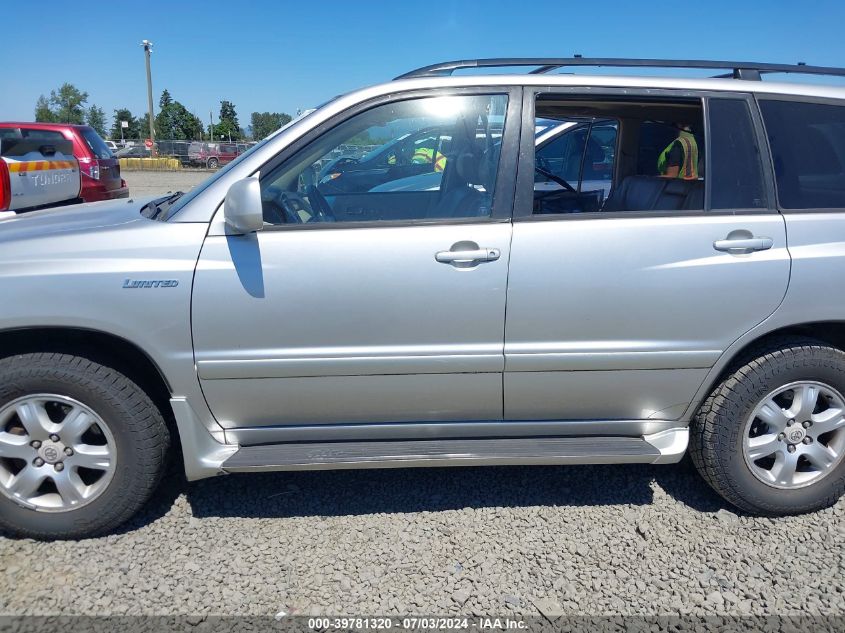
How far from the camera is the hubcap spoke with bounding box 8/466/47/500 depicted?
268 cm

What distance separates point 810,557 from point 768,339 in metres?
0.92

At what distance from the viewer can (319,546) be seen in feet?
9.11

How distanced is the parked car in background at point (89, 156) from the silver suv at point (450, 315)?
21.8 ft

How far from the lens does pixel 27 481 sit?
2.68 metres

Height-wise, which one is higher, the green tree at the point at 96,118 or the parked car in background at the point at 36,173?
the green tree at the point at 96,118

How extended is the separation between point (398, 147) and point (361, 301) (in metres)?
0.93

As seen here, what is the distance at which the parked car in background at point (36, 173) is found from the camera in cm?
688

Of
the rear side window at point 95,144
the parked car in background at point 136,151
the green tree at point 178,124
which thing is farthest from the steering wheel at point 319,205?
the green tree at point 178,124

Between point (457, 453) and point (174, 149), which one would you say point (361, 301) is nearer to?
point (457, 453)

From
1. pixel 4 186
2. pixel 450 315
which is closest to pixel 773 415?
pixel 450 315

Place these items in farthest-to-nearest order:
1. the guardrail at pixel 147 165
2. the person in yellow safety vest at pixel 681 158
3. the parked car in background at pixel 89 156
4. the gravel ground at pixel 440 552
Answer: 1. the guardrail at pixel 147 165
2. the parked car in background at pixel 89 156
3. the person in yellow safety vest at pixel 681 158
4. the gravel ground at pixel 440 552

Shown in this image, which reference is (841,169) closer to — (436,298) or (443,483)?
(436,298)

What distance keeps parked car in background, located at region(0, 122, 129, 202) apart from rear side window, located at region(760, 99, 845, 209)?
8196 millimetres

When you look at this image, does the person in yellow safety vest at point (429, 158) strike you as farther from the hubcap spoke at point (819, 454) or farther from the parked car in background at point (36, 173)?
the parked car in background at point (36, 173)
